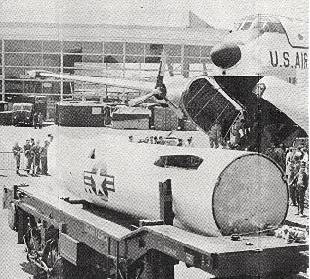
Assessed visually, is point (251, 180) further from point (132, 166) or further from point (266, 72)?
point (266, 72)

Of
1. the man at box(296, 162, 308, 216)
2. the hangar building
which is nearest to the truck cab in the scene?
the hangar building

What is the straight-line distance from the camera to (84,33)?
166ft

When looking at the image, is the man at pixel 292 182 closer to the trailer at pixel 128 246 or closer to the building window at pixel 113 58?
the trailer at pixel 128 246

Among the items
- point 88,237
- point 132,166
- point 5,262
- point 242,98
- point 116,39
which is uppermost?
point 116,39

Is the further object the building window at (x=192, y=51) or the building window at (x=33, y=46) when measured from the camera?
the building window at (x=192, y=51)

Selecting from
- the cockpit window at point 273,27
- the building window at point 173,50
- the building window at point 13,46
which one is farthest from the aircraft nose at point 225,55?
the building window at point 13,46

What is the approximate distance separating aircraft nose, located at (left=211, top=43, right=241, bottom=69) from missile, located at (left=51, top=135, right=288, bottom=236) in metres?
7.29

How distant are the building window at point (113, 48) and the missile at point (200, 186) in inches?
1725

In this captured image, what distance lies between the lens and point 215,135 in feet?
50.7

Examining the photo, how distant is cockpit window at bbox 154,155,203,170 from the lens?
7.96 meters

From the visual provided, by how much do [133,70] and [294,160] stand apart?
36586 millimetres

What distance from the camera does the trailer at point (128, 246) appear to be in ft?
19.9

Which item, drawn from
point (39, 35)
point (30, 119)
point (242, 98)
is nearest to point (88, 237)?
point (242, 98)

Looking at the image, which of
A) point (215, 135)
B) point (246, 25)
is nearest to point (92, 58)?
point (246, 25)
